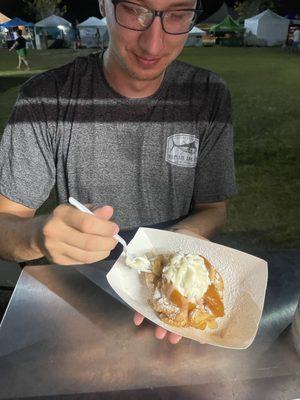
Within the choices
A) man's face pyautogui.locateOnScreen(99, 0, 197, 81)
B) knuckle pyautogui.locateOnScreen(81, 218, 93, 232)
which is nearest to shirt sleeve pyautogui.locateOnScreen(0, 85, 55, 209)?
man's face pyautogui.locateOnScreen(99, 0, 197, 81)

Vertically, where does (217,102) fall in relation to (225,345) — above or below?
above

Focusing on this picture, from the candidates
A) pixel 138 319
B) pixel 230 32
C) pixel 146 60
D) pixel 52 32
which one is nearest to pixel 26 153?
pixel 146 60

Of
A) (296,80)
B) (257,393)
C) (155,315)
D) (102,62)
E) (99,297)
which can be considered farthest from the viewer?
(296,80)

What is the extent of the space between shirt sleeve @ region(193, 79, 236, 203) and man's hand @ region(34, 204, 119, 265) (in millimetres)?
815

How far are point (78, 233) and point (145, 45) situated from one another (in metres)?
0.81

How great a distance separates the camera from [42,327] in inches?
44.9

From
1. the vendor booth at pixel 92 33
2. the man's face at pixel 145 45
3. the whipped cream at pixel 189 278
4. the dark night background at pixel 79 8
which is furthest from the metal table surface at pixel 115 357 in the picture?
the dark night background at pixel 79 8

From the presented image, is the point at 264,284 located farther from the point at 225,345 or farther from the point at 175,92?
the point at 175,92

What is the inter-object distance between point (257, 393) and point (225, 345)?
139 mm

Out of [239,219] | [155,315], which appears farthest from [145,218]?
[239,219]

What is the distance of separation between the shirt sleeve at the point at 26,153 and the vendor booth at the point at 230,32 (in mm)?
32052

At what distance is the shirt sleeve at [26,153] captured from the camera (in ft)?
5.00

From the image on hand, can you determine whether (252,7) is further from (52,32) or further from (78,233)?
(78,233)

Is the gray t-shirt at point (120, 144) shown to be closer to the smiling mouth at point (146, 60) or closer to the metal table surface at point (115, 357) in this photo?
the smiling mouth at point (146, 60)
